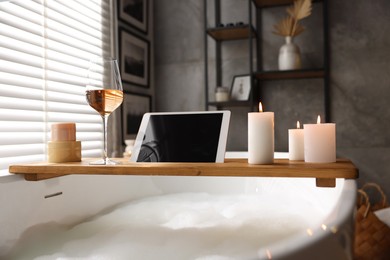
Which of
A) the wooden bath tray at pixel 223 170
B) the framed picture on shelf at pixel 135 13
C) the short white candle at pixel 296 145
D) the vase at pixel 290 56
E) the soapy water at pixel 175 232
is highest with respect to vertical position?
the framed picture on shelf at pixel 135 13

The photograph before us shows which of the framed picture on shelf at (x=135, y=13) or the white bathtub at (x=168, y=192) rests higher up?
the framed picture on shelf at (x=135, y=13)

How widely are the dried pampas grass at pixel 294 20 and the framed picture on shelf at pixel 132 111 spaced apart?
1055 millimetres

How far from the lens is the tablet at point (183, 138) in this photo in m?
1.03

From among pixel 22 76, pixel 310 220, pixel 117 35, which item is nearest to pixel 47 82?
pixel 22 76

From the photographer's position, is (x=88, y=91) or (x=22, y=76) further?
(x=22, y=76)

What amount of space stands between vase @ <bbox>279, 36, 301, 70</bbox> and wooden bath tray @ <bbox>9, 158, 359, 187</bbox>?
1.77 m

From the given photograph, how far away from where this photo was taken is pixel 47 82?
76.5 inches

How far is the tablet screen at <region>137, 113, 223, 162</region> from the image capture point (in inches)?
40.8

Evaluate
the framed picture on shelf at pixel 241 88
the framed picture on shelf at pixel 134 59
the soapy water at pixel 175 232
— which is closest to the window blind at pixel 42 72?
the framed picture on shelf at pixel 134 59

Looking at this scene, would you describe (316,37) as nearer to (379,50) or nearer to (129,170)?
(379,50)

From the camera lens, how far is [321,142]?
0.90 m

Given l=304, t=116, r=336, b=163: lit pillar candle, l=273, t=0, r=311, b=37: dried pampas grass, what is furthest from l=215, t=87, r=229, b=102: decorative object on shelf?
l=304, t=116, r=336, b=163: lit pillar candle

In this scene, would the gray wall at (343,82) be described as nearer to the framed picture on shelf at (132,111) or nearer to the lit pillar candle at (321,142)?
the framed picture on shelf at (132,111)

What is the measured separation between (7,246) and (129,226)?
302 mm
